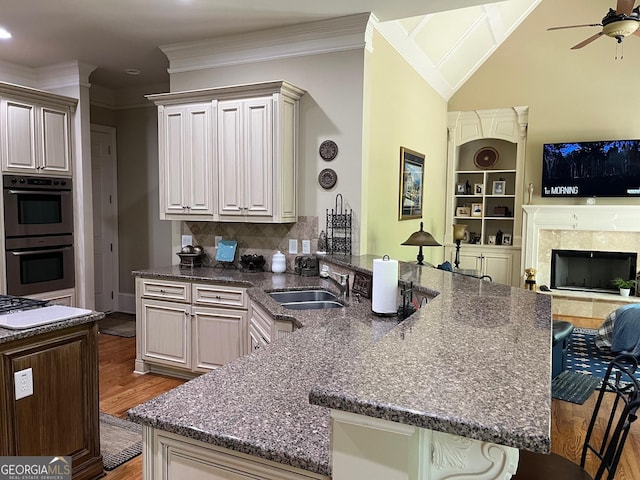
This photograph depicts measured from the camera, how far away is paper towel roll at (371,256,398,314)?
2297mm

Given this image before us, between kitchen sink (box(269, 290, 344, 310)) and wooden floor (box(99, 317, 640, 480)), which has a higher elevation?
kitchen sink (box(269, 290, 344, 310))

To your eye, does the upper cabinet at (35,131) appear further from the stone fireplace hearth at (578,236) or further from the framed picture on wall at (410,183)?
the stone fireplace hearth at (578,236)

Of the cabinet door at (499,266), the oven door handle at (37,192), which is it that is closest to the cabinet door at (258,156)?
the oven door handle at (37,192)

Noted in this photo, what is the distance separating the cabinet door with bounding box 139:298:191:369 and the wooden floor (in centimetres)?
21

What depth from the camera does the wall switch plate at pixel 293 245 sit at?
4.00 metres

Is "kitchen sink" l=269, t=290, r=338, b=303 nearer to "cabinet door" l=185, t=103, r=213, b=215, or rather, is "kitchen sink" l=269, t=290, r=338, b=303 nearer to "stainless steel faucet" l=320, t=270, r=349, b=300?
"stainless steel faucet" l=320, t=270, r=349, b=300

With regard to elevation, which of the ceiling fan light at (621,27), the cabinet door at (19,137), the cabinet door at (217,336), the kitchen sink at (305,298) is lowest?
the cabinet door at (217,336)

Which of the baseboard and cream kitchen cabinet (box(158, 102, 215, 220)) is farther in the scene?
the baseboard

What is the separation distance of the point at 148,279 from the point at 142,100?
2.91m

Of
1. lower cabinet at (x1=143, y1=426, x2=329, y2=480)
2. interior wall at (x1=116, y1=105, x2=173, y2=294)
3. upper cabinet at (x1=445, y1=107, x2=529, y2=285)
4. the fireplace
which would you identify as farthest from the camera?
upper cabinet at (x1=445, y1=107, x2=529, y2=285)

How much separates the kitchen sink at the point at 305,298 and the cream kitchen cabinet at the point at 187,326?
0.38m

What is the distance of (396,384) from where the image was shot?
35.9 inches

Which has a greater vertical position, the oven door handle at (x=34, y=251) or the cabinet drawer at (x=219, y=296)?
the oven door handle at (x=34, y=251)

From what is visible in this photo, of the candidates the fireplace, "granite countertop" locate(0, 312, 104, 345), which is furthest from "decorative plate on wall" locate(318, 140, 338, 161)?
the fireplace
